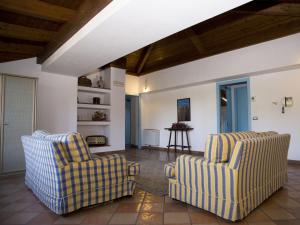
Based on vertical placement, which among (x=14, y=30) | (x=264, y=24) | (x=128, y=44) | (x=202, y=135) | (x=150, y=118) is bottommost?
(x=202, y=135)

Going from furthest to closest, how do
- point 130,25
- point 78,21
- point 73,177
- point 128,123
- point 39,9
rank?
point 128,123 → point 78,21 → point 39,9 → point 130,25 → point 73,177

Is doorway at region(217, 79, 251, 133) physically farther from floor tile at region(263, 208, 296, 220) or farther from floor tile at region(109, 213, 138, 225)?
floor tile at region(109, 213, 138, 225)

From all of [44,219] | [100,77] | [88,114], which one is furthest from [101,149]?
[44,219]

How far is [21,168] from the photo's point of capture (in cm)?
394

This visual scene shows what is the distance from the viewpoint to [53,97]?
502 centimetres

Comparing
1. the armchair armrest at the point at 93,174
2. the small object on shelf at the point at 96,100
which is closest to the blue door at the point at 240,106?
the small object on shelf at the point at 96,100

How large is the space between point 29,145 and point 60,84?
262 centimetres

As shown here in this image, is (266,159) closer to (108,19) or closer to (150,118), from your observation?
(108,19)

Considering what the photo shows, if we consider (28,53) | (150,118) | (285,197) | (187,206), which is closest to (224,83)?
(150,118)

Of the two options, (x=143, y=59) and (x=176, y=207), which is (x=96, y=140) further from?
(x=176, y=207)

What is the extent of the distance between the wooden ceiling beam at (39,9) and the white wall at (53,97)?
1.85 metres

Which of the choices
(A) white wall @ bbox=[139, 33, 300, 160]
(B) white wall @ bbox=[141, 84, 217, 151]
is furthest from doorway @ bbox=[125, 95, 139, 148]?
(A) white wall @ bbox=[139, 33, 300, 160]

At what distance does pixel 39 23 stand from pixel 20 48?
1.04 metres

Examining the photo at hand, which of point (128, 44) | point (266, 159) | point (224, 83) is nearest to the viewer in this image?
point (266, 159)
